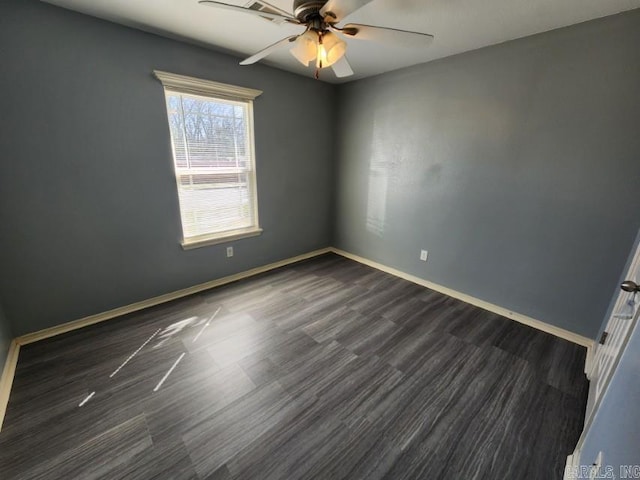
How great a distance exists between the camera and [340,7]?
122 cm

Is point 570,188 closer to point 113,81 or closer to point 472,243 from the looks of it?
point 472,243

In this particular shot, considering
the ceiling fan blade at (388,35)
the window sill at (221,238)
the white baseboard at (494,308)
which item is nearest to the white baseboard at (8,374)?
the window sill at (221,238)

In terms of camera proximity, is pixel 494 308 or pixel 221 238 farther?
pixel 221 238

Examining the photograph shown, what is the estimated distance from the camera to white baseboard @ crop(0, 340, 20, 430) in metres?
1.54

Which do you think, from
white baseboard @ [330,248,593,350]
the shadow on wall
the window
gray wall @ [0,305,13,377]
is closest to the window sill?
the window

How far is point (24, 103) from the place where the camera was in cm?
180

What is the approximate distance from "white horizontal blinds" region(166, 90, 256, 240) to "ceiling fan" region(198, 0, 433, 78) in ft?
3.79

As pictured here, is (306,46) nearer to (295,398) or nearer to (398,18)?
(398,18)

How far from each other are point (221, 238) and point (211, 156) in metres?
0.87

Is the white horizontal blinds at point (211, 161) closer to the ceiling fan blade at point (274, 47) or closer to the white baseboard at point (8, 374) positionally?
the ceiling fan blade at point (274, 47)

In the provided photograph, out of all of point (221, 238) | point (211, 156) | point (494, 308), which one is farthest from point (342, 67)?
point (494, 308)

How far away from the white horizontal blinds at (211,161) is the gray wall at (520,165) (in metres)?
1.60

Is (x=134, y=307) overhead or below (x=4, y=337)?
below

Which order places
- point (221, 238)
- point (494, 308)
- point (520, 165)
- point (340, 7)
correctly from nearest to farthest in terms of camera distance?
point (340, 7), point (520, 165), point (494, 308), point (221, 238)
